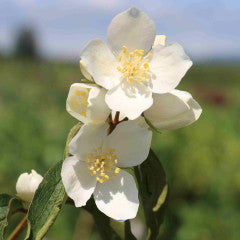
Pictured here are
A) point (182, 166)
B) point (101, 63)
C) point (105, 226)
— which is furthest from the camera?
point (182, 166)

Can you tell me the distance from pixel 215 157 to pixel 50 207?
3480 millimetres

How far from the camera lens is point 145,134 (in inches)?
40.2

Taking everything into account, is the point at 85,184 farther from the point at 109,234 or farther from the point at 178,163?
the point at 178,163

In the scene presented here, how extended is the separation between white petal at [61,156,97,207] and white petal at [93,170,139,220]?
0.03 meters

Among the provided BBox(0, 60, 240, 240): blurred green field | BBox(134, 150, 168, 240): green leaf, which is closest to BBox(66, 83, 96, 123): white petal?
BBox(134, 150, 168, 240): green leaf

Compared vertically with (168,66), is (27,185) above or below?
below

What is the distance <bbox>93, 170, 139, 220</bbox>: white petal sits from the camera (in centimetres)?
104

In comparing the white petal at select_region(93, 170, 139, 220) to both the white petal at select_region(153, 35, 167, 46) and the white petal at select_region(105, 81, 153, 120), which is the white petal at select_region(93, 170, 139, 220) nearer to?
the white petal at select_region(105, 81, 153, 120)

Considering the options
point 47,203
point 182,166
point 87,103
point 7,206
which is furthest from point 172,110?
point 182,166

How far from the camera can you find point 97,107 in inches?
38.8

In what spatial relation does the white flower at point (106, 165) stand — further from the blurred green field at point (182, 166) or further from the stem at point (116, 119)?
the blurred green field at point (182, 166)

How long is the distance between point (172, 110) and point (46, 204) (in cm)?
40

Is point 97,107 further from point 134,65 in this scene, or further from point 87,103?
point 134,65

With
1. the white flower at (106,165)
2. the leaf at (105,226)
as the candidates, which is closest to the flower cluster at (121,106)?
the white flower at (106,165)
